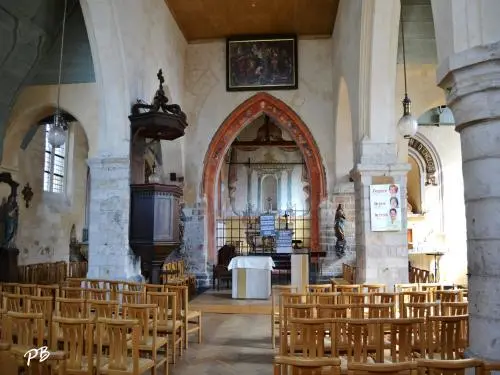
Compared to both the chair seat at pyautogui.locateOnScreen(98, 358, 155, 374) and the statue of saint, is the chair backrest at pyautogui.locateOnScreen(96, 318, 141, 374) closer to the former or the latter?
the chair seat at pyautogui.locateOnScreen(98, 358, 155, 374)

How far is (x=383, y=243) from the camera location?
7.34 m

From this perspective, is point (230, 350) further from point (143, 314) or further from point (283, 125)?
point (283, 125)

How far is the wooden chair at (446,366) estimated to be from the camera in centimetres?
228

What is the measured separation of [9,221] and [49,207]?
2.56 m

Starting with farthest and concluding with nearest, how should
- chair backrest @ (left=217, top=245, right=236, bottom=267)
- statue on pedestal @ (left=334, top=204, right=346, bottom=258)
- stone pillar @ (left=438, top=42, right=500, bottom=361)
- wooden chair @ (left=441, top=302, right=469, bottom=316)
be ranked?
chair backrest @ (left=217, top=245, right=236, bottom=267) → statue on pedestal @ (left=334, top=204, right=346, bottom=258) → wooden chair @ (left=441, top=302, right=469, bottom=316) → stone pillar @ (left=438, top=42, right=500, bottom=361)

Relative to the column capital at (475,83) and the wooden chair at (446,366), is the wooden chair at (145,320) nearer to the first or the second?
the wooden chair at (446,366)

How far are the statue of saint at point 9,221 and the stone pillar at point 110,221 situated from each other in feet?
7.89

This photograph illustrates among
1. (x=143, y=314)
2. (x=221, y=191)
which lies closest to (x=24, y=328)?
(x=143, y=314)

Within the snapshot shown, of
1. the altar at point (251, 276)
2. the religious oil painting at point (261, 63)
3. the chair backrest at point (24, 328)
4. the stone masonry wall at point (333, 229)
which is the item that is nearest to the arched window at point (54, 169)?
the religious oil painting at point (261, 63)

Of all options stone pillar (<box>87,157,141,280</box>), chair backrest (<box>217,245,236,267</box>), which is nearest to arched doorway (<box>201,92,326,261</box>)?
chair backrest (<box>217,245,236,267</box>)

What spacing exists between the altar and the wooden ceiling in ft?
19.1

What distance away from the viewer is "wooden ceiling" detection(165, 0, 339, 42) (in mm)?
11078

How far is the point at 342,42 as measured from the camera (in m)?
10.3

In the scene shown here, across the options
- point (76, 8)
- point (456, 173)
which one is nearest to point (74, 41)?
point (76, 8)
